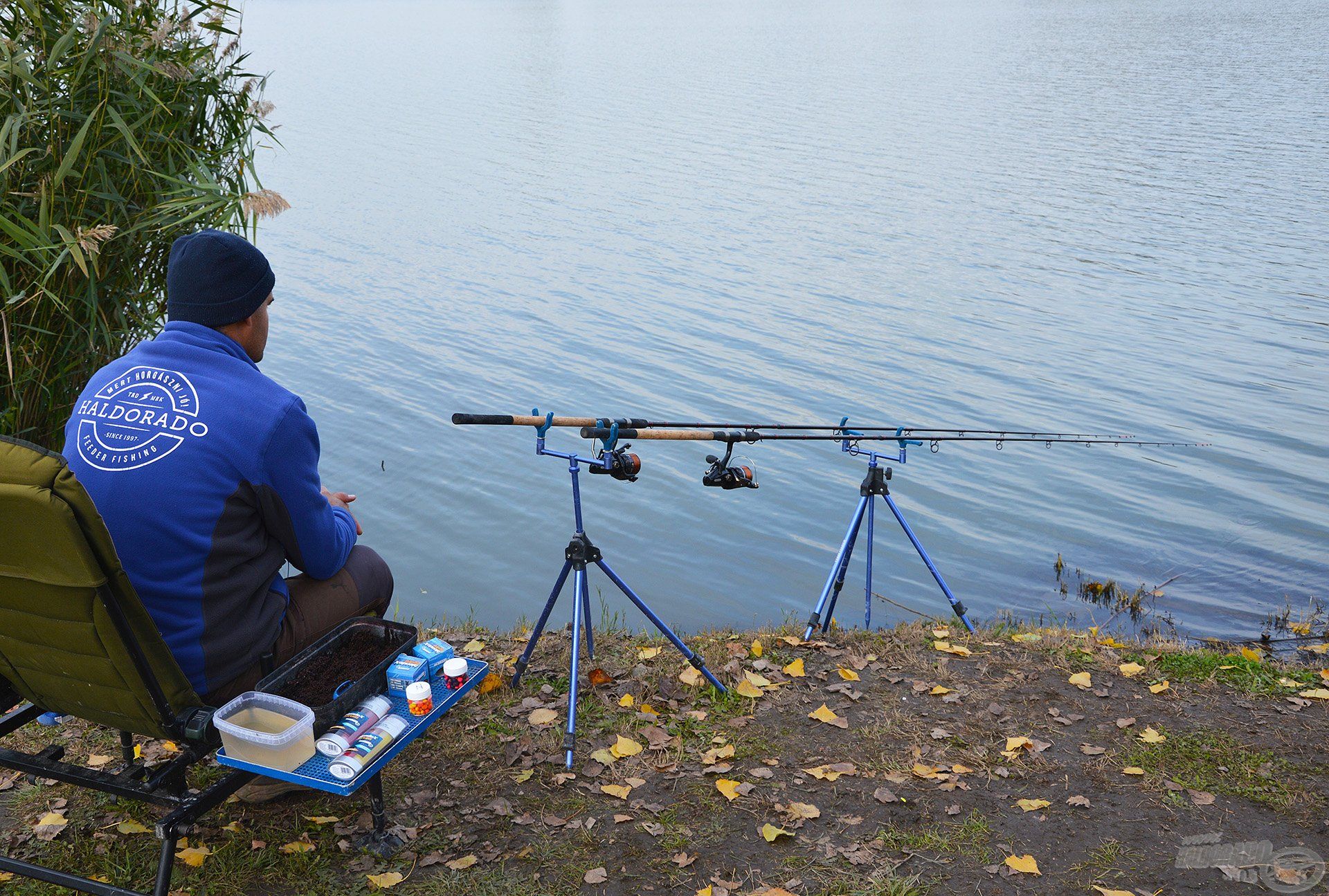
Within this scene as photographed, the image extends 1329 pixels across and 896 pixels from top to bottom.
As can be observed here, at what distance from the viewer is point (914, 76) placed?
28766 mm

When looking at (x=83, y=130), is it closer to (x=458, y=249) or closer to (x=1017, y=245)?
(x=458, y=249)

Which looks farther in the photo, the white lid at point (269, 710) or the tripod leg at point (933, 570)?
the tripod leg at point (933, 570)

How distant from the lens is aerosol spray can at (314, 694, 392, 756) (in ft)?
9.69

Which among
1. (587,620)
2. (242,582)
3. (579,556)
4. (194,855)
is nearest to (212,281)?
(242,582)

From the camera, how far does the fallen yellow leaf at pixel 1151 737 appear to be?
4.13 m

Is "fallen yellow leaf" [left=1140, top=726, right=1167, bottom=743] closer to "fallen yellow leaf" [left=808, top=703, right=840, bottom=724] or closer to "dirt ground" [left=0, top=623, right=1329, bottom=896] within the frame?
"dirt ground" [left=0, top=623, right=1329, bottom=896]

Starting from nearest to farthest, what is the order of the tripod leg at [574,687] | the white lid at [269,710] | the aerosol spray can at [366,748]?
the white lid at [269,710]
the aerosol spray can at [366,748]
the tripod leg at [574,687]

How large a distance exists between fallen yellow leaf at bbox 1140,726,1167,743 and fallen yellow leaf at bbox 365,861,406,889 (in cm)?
283

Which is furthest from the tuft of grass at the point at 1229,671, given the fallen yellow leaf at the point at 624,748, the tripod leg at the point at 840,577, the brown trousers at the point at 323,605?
the brown trousers at the point at 323,605

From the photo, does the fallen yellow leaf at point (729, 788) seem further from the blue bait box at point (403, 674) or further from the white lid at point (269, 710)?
the white lid at point (269, 710)

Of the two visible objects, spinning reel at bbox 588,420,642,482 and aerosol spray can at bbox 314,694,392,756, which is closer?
aerosol spray can at bbox 314,694,392,756

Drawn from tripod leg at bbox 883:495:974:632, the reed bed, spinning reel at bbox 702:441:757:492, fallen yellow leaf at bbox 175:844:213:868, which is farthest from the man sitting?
tripod leg at bbox 883:495:974:632

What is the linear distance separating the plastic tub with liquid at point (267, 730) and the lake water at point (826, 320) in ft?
13.3

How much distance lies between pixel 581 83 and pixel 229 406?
27.1 metres
